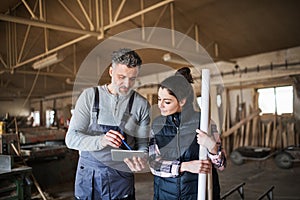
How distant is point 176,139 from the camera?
1253mm

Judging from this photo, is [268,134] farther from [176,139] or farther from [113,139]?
[113,139]

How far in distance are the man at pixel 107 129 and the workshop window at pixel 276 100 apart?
5584 millimetres

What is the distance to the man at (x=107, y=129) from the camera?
122cm

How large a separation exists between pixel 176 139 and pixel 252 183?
12.3 feet

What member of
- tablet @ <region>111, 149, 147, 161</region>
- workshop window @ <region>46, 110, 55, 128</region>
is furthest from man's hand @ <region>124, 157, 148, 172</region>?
workshop window @ <region>46, 110, 55, 128</region>

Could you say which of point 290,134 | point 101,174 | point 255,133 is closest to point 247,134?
point 255,133

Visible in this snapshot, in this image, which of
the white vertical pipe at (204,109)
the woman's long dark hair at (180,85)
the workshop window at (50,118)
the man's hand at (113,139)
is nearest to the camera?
Answer: the white vertical pipe at (204,109)

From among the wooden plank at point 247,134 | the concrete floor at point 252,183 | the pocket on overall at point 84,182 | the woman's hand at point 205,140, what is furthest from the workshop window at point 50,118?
the woman's hand at point 205,140

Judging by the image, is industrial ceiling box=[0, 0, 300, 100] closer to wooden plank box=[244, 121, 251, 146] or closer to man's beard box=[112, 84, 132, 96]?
wooden plank box=[244, 121, 251, 146]

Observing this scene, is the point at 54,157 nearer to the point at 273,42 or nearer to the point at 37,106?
the point at 273,42

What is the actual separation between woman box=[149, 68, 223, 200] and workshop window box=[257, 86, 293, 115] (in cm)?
548

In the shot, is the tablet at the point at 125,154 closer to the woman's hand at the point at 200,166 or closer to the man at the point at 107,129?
the man at the point at 107,129

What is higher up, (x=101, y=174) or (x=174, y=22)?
(x=174, y=22)

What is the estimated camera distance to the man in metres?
1.22
